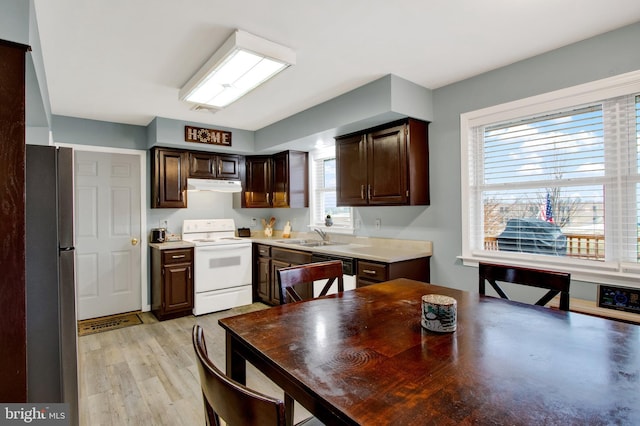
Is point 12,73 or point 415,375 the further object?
point 12,73

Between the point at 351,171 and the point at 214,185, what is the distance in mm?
1960

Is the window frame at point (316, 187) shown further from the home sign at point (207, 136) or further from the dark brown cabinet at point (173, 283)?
the dark brown cabinet at point (173, 283)

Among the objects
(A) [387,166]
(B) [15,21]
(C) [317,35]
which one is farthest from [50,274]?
(A) [387,166]

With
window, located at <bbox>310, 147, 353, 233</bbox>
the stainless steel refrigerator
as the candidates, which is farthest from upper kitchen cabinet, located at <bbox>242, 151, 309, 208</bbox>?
the stainless steel refrigerator

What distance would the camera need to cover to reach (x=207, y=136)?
425 cm

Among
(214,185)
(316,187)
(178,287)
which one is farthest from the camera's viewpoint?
(316,187)

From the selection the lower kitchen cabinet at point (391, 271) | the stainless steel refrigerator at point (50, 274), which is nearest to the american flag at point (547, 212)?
the lower kitchen cabinet at point (391, 271)

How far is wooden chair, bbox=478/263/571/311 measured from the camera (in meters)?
1.60

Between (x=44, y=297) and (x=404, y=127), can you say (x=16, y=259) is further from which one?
(x=404, y=127)

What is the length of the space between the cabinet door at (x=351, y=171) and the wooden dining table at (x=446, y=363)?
6.51 feet

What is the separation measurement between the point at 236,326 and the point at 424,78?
2.55m

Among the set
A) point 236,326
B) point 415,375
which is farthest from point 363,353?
point 236,326

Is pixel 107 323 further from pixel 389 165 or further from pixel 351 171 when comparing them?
pixel 389 165

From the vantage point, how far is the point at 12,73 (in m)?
1.44
